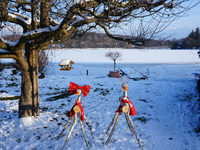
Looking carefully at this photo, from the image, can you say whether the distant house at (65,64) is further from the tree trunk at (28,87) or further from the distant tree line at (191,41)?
the distant tree line at (191,41)

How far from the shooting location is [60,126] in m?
4.44

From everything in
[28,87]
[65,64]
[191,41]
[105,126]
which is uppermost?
[191,41]

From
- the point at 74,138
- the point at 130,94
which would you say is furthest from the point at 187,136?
the point at 130,94

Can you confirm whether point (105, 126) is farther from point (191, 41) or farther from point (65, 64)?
point (191, 41)

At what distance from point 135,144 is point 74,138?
1.58m

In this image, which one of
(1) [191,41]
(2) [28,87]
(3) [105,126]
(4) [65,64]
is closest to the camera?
(3) [105,126]

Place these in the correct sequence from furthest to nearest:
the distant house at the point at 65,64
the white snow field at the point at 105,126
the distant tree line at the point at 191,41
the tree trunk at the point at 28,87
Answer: the distant tree line at the point at 191,41, the distant house at the point at 65,64, the tree trunk at the point at 28,87, the white snow field at the point at 105,126

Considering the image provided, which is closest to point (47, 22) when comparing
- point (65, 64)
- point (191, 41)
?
point (65, 64)

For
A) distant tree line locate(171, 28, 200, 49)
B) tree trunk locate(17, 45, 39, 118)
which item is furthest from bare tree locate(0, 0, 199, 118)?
distant tree line locate(171, 28, 200, 49)

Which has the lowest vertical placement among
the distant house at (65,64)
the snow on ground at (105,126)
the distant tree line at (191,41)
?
the snow on ground at (105,126)

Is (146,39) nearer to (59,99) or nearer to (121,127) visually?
(121,127)

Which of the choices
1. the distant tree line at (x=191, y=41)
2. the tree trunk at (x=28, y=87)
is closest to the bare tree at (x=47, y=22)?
the tree trunk at (x=28, y=87)

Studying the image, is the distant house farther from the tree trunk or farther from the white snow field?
the tree trunk

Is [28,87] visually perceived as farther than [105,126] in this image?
Yes
